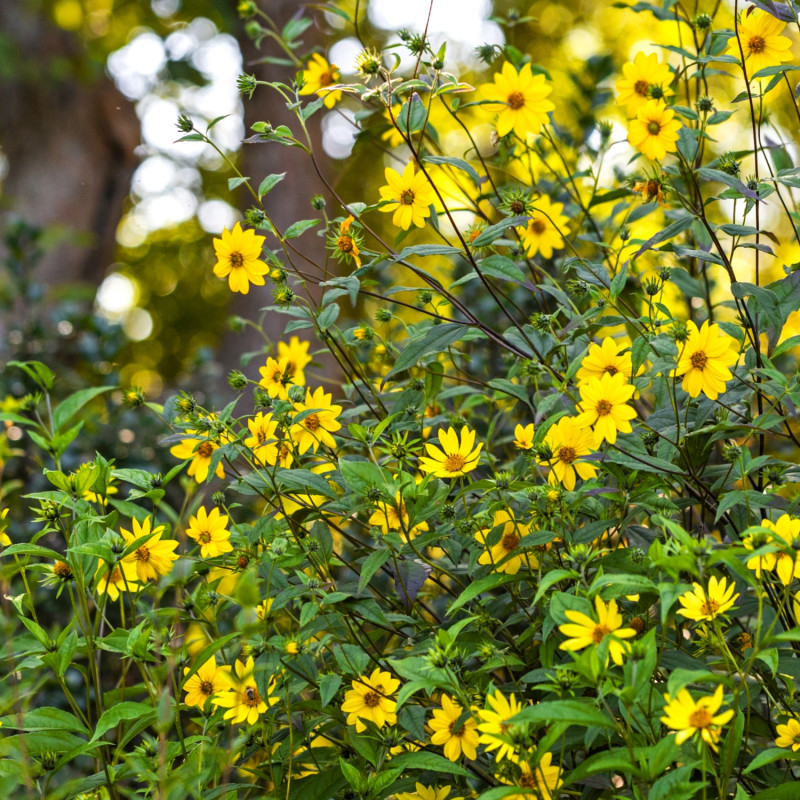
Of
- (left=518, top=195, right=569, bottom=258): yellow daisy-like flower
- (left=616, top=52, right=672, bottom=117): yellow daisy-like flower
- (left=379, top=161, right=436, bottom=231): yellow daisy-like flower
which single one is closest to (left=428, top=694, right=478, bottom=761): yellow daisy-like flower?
(left=379, top=161, right=436, bottom=231): yellow daisy-like flower

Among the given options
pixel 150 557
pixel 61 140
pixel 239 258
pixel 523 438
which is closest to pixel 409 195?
pixel 239 258

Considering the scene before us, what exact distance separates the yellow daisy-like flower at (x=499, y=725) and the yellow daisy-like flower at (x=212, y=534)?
0.42 metres

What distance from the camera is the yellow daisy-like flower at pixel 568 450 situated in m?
0.92

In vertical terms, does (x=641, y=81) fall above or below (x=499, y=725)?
above

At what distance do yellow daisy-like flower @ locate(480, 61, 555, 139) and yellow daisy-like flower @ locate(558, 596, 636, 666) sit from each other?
0.73 m

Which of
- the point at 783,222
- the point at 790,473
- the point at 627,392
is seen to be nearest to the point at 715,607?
the point at 627,392

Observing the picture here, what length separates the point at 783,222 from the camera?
17.5 feet

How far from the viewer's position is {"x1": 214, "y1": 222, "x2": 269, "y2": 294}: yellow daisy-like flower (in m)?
1.05

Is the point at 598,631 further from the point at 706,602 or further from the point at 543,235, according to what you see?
the point at 543,235

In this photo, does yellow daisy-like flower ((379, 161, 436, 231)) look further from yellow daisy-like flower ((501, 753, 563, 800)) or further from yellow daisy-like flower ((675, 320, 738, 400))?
yellow daisy-like flower ((501, 753, 563, 800))

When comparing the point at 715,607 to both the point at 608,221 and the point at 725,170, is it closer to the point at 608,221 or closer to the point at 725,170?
the point at 725,170

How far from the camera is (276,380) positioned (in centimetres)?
117

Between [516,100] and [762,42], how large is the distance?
1.15 ft

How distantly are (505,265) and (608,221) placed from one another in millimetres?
577
